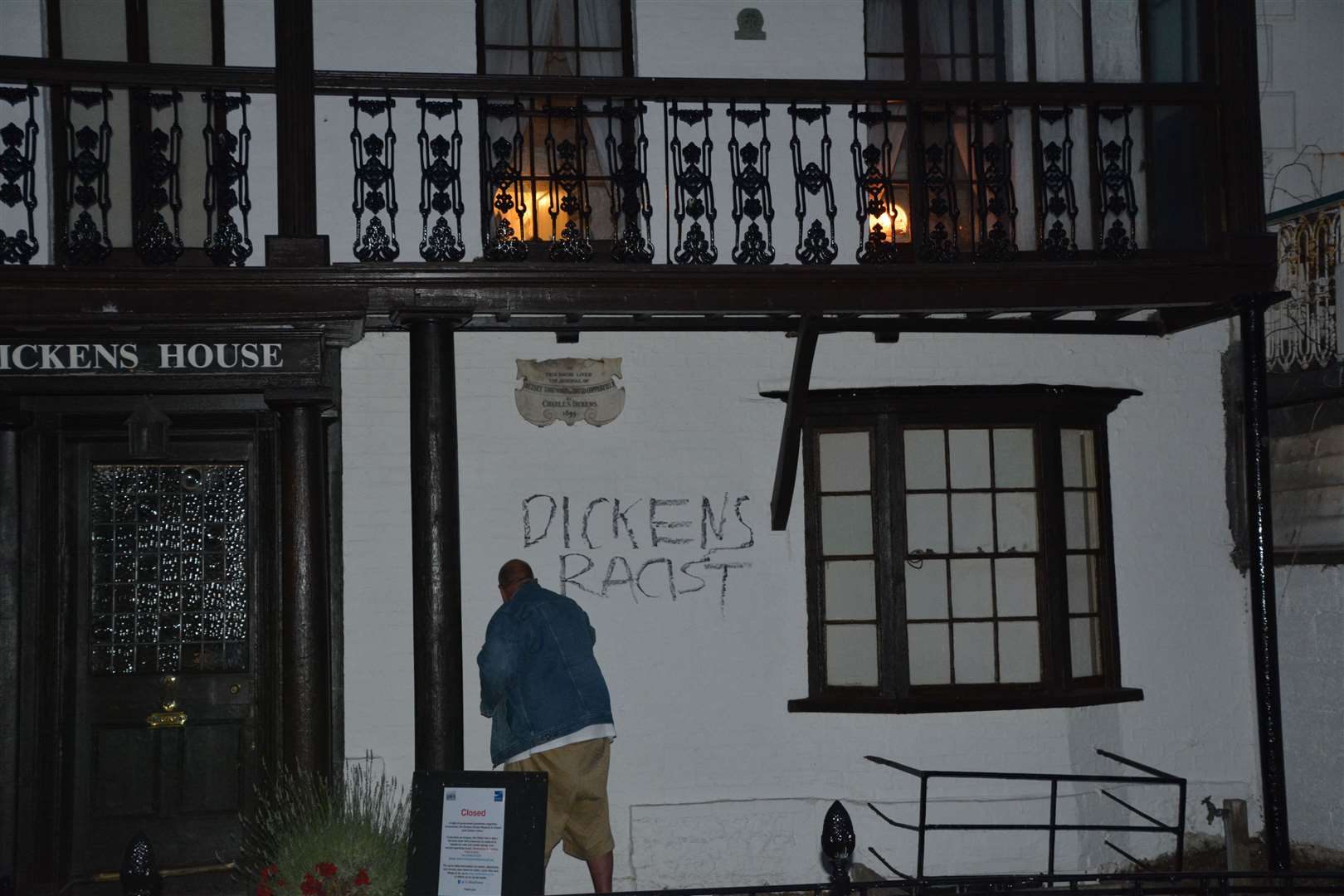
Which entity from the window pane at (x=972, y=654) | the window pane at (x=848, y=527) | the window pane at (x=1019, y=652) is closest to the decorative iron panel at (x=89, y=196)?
the window pane at (x=848, y=527)

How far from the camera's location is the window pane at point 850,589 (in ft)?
30.3

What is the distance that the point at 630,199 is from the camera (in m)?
7.88

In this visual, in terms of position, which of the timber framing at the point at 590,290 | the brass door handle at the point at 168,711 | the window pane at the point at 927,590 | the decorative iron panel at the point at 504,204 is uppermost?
the decorative iron panel at the point at 504,204

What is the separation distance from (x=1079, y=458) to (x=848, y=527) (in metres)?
1.69

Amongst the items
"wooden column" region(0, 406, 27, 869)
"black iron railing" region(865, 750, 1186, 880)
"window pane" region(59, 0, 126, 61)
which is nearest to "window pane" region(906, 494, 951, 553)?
"black iron railing" region(865, 750, 1186, 880)

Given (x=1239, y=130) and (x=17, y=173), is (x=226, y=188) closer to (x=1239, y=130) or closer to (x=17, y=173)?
(x=17, y=173)

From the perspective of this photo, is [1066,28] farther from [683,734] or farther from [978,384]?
[683,734]

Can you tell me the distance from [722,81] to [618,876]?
4937mm

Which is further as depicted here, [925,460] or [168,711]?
[925,460]

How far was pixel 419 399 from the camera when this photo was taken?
7.60 m

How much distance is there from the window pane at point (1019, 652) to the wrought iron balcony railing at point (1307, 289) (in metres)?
2.46

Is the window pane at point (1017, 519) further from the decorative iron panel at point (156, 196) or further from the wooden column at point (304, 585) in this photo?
the decorative iron panel at point (156, 196)

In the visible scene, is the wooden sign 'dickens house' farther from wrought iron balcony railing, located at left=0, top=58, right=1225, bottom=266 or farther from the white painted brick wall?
the white painted brick wall

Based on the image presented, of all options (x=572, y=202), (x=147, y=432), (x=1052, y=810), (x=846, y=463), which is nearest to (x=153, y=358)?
(x=147, y=432)
